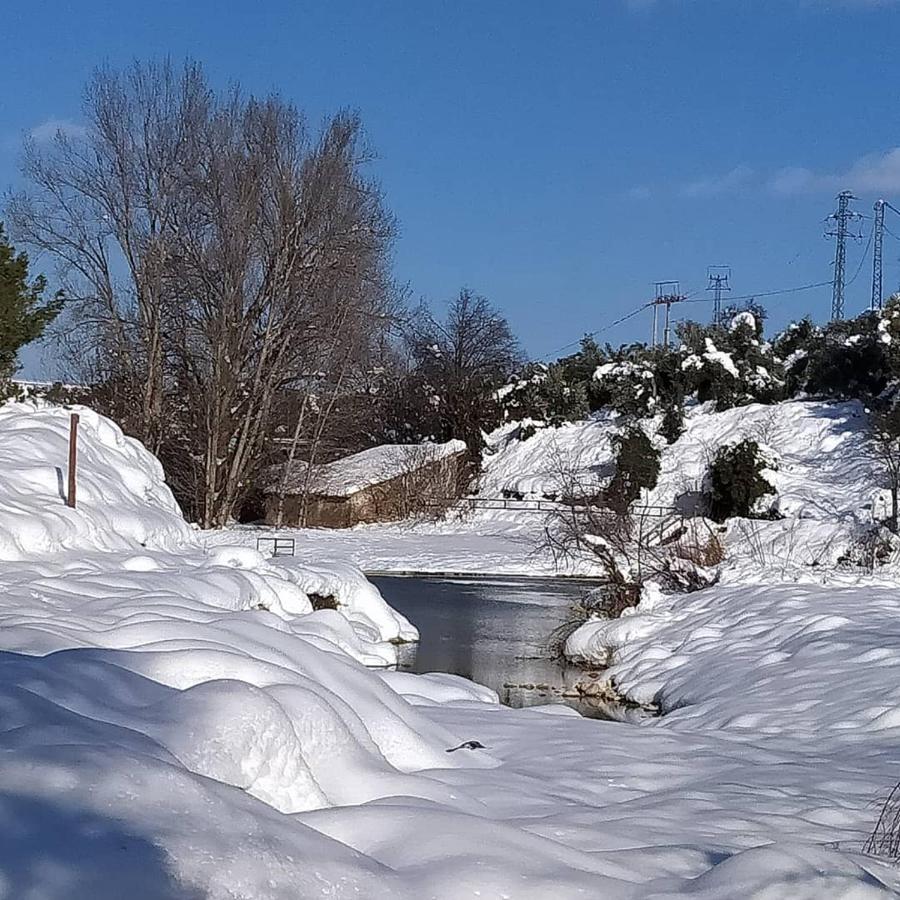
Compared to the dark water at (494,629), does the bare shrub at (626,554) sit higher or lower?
higher

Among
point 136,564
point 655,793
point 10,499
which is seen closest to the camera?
point 655,793

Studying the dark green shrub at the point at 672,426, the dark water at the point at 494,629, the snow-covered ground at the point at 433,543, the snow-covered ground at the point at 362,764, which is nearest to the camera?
the snow-covered ground at the point at 362,764

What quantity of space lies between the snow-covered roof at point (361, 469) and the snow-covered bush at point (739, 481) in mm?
8647

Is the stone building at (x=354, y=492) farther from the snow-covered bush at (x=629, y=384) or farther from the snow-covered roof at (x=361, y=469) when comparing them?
the snow-covered bush at (x=629, y=384)

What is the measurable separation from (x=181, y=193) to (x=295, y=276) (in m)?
3.33

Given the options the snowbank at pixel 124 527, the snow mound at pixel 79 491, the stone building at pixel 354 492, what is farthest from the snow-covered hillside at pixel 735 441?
the snow mound at pixel 79 491

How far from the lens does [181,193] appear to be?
92.1 feet

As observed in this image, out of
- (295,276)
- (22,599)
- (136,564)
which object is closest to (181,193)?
(295,276)

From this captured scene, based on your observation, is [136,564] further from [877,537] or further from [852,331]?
[852,331]

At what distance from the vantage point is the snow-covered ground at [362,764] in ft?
9.71

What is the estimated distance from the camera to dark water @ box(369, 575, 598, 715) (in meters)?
11.9

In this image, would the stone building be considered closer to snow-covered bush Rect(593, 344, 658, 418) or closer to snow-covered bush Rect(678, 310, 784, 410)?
snow-covered bush Rect(593, 344, 658, 418)

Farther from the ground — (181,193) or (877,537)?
(181,193)

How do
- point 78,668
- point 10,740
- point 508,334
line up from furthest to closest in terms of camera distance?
point 508,334 → point 78,668 → point 10,740
